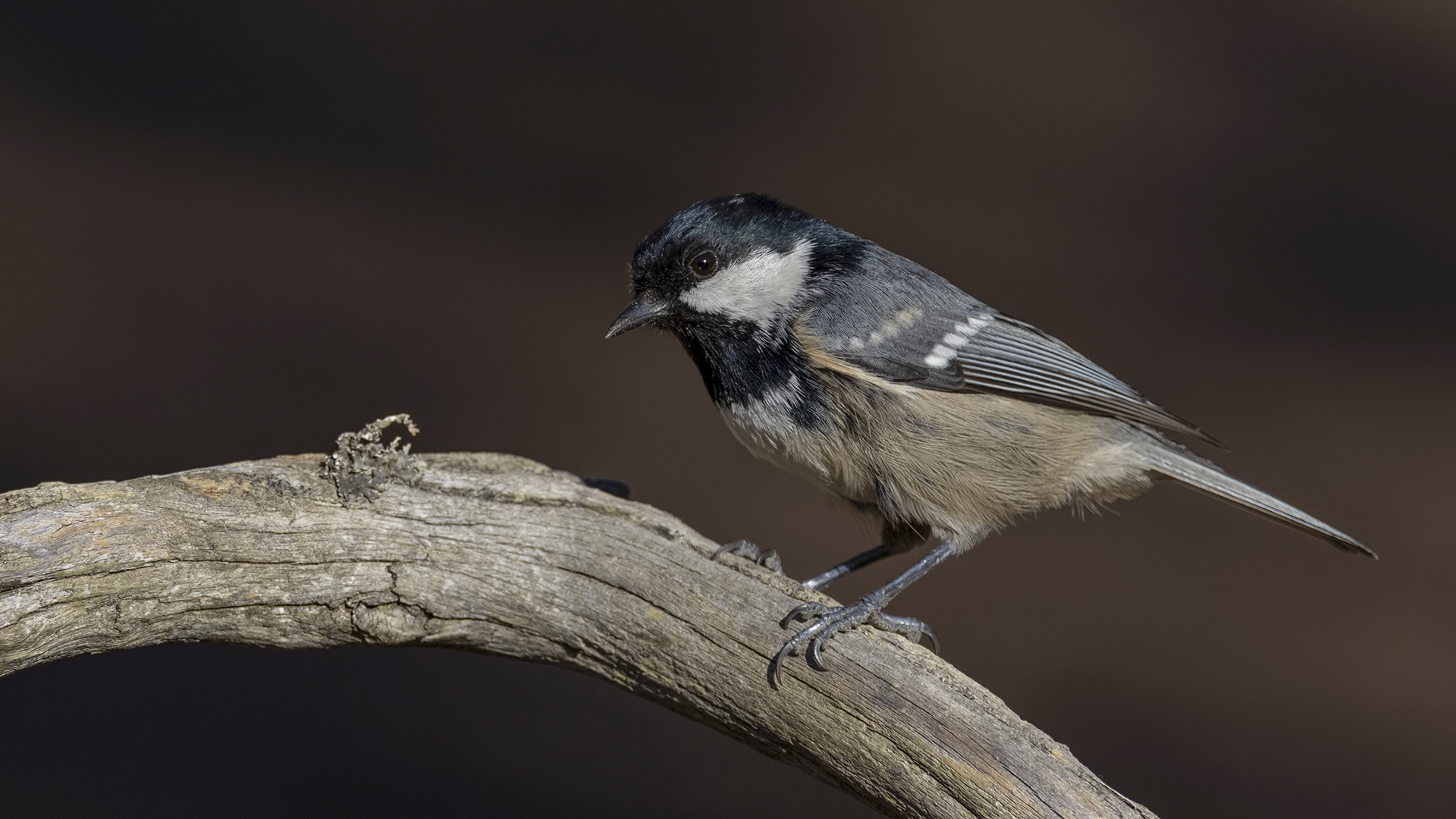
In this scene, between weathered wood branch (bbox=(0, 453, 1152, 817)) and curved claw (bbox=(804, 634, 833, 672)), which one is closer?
weathered wood branch (bbox=(0, 453, 1152, 817))

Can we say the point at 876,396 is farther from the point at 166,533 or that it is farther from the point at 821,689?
the point at 166,533

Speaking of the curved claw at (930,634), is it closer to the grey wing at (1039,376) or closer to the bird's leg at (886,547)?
the bird's leg at (886,547)

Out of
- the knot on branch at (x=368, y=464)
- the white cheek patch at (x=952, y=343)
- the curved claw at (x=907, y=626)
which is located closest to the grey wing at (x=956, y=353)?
the white cheek patch at (x=952, y=343)

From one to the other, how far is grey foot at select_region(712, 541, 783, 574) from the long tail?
76 centimetres

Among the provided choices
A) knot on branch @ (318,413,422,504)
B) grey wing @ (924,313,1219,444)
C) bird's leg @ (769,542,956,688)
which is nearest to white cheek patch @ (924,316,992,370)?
grey wing @ (924,313,1219,444)

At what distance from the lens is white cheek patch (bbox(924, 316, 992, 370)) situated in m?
1.86

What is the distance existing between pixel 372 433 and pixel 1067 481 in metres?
1.30

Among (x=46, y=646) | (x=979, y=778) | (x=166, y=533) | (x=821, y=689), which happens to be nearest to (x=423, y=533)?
(x=166, y=533)

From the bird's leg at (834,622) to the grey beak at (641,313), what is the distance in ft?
1.98

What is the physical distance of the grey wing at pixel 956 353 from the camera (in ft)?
5.94

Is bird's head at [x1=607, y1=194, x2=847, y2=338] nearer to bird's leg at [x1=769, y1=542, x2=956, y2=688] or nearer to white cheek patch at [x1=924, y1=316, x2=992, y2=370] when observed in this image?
white cheek patch at [x1=924, y1=316, x2=992, y2=370]

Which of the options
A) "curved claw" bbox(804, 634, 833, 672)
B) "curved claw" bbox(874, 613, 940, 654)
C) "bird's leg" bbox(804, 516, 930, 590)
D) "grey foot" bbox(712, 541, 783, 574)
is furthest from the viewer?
"bird's leg" bbox(804, 516, 930, 590)

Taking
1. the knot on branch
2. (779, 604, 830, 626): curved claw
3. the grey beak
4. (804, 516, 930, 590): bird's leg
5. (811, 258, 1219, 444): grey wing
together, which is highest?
the grey beak

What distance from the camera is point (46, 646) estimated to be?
139cm
